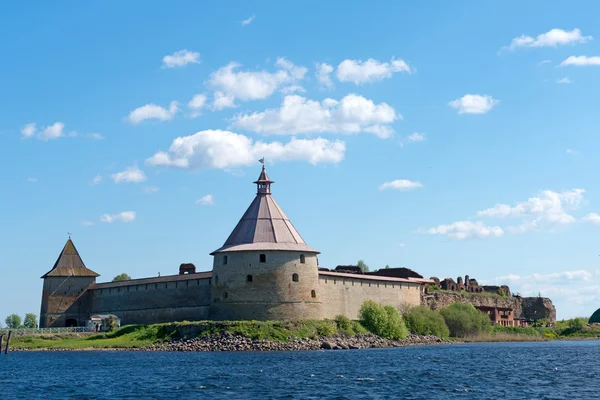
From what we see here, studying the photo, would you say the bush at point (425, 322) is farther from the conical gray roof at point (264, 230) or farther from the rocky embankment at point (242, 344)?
the conical gray roof at point (264, 230)

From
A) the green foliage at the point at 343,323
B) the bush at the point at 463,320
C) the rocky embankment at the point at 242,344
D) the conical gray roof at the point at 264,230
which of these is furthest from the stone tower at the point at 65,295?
the bush at the point at 463,320

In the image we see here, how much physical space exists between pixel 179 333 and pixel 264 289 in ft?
17.4

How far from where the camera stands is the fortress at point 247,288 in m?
45.0

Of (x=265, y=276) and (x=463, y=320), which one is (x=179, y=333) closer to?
(x=265, y=276)

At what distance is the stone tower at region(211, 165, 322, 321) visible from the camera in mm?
44781

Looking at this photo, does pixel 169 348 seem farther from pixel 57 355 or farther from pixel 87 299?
pixel 87 299

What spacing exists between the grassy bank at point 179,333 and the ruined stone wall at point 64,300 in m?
9.68

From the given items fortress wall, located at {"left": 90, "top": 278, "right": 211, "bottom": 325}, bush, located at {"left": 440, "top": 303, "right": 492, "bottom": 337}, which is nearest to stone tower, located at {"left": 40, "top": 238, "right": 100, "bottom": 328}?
fortress wall, located at {"left": 90, "top": 278, "right": 211, "bottom": 325}

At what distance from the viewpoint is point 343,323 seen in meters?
45.8

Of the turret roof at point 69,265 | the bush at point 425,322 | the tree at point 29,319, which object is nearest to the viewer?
the bush at point 425,322

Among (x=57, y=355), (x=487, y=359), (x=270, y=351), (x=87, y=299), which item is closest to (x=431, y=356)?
(x=487, y=359)

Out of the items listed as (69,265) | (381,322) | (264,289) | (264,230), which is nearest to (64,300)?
(69,265)

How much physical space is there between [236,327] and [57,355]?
27.7 ft

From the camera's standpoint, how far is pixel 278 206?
158 feet
